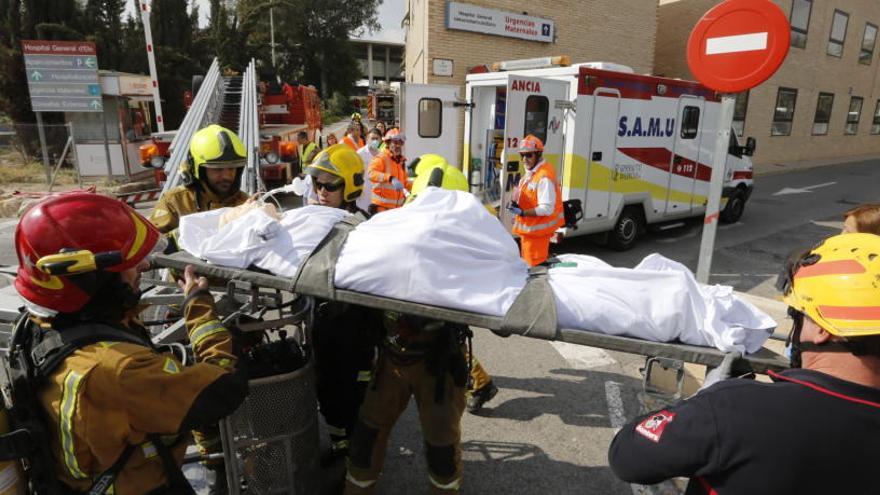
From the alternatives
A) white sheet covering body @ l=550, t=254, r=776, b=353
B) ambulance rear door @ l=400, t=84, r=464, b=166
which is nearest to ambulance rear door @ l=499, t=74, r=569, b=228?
ambulance rear door @ l=400, t=84, r=464, b=166

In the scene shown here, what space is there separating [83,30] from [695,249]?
22.0m

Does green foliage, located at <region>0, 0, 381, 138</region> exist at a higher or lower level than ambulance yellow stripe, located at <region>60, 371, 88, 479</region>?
higher

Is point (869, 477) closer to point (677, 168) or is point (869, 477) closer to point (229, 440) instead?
point (229, 440)

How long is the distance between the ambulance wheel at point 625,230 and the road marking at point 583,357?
3679 mm

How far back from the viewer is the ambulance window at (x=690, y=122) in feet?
27.6

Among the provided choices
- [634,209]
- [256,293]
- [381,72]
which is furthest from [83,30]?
[381,72]

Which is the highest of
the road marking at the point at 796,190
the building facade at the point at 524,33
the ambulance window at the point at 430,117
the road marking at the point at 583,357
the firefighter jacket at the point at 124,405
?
the building facade at the point at 524,33

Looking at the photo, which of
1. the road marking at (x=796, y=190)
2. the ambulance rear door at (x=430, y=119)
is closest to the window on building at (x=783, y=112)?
the road marking at (x=796, y=190)

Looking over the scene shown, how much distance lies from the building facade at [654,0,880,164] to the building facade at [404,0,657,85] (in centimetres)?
331

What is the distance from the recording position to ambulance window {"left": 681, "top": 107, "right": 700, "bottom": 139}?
842cm

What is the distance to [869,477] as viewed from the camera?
1.28m

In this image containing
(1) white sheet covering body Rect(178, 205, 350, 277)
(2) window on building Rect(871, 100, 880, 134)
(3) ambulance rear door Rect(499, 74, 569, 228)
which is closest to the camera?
(1) white sheet covering body Rect(178, 205, 350, 277)

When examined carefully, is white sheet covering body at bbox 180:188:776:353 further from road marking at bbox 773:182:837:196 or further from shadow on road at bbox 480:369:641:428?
road marking at bbox 773:182:837:196

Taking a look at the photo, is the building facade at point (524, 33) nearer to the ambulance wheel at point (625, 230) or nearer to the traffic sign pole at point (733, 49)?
the ambulance wheel at point (625, 230)
